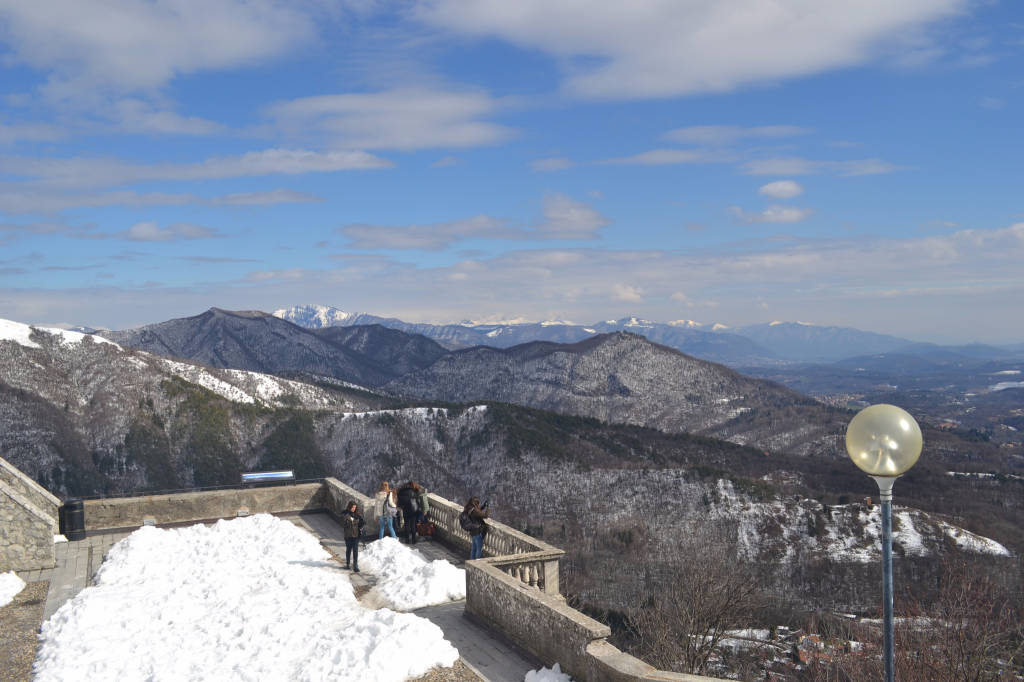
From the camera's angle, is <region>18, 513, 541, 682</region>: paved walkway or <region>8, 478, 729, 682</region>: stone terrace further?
<region>18, 513, 541, 682</region>: paved walkway

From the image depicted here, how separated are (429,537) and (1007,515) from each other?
159 m

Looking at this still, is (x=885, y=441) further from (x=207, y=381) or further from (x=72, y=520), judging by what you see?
(x=207, y=381)

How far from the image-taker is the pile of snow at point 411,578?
56.4 ft

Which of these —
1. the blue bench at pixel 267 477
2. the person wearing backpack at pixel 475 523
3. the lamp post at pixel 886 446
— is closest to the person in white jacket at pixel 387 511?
the person wearing backpack at pixel 475 523

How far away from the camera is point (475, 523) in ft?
63.0

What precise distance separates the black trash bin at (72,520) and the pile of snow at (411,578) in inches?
409

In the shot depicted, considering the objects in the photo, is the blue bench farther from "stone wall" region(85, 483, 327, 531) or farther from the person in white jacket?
the person in white jacket

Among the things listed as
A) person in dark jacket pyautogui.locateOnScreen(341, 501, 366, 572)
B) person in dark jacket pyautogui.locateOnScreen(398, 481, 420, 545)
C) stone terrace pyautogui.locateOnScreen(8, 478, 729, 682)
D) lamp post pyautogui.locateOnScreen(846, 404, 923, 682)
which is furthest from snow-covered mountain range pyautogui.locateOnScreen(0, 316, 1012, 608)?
lamp post pyautogui.locateOnScreen(846, 404, 923, 682)

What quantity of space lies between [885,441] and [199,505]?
23.4 metres

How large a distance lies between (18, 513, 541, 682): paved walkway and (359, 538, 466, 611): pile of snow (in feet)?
A: 0.97

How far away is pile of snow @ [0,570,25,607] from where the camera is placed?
58.7 ft

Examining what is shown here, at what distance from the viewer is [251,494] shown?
26688 mm

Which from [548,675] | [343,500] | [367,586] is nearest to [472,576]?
[367,586]

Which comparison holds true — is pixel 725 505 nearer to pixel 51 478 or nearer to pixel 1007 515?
pixel 1007 515
